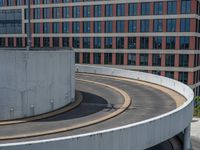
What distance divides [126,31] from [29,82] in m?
52.5

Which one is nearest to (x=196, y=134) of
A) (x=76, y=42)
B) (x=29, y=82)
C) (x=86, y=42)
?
(x=29, y=82)

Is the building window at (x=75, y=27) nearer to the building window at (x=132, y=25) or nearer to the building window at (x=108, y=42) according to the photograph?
the building window at (x=108, y=42)

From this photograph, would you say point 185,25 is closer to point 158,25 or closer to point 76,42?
point 158,25

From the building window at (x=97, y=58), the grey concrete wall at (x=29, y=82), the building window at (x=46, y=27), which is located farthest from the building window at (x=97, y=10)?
the grey concrete wall at (x=29, y=82)

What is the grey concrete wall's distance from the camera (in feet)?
83.8

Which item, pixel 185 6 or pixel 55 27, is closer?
pixel 185 6

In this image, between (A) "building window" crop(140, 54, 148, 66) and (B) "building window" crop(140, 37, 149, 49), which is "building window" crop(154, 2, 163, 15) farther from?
(A) "building window" crop(140, 54, 148, 66)

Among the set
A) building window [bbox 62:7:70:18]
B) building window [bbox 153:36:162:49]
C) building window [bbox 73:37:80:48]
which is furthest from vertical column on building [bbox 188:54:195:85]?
building window [bbox 62:7:70:18]

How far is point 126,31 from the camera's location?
7650 centimetres

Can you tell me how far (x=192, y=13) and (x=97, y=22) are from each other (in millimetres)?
21567

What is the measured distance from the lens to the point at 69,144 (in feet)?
60.3

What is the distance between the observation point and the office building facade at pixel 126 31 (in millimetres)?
70562

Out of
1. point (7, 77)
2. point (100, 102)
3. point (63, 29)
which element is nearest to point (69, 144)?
point (7, 77)

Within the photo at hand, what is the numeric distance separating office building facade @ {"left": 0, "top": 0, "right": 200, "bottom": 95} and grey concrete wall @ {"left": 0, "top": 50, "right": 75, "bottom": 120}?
46.5m
